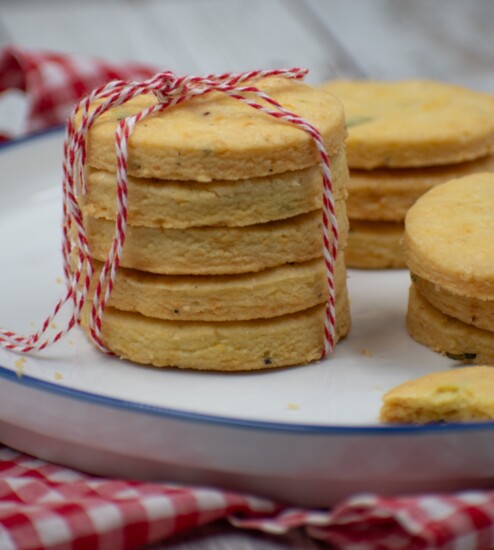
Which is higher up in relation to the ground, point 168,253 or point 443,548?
point 168,253

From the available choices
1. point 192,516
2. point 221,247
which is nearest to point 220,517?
point 192,516

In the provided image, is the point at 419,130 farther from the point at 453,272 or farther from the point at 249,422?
the point at 249,422

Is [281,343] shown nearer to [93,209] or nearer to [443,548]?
[93,209]

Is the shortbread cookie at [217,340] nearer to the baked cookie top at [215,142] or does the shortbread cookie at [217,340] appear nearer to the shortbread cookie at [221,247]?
the shortbread cookie at [221,247]

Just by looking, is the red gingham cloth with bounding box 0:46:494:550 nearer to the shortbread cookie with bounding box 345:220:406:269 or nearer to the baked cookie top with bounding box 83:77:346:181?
the baked cookie top with bounding box 83:77:346:181

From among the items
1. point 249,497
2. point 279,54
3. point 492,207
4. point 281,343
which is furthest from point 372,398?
point 279,54
